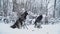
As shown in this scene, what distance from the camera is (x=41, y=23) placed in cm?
126

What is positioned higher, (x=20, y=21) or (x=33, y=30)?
(x=20, y=21)

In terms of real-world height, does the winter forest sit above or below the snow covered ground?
above

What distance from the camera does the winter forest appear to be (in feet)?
4.10

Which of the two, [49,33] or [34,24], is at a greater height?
[34,24]

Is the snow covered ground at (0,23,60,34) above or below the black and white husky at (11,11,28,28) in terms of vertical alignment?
below

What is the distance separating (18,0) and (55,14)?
446mm

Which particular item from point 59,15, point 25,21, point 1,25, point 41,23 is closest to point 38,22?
point 41,23

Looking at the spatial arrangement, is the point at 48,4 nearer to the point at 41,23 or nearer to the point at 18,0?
the point at 41,23

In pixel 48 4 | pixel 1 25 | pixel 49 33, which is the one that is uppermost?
pixel 48 4

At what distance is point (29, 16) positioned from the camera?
4.12 feet

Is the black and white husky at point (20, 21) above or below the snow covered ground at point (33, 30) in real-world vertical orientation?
above

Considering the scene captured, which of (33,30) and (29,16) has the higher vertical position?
(29,16)

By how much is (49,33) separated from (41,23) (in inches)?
5.8

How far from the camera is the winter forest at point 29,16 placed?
1.25 m
